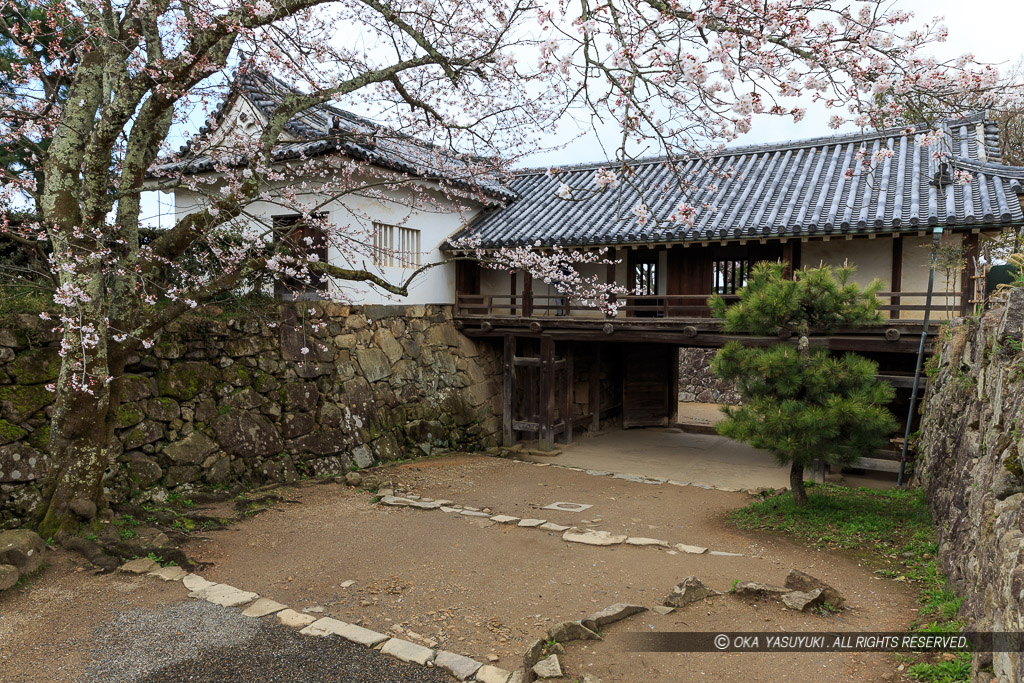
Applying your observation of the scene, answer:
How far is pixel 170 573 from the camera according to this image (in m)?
6.45

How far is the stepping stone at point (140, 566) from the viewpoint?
645cm

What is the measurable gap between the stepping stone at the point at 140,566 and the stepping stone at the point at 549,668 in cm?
447

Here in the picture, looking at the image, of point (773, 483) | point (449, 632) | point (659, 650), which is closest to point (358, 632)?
point (449, 632)

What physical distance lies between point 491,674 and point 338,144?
932cm

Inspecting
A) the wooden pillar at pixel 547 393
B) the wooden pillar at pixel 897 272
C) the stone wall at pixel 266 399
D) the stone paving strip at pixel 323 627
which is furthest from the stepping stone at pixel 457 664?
the wooden pillar at pixel 897 272

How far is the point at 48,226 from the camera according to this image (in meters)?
6.88

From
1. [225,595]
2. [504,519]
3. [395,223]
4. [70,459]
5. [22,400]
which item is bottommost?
[504,519]

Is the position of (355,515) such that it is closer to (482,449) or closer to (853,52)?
(482,449)

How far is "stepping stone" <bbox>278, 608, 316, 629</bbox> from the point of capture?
17.7 feet

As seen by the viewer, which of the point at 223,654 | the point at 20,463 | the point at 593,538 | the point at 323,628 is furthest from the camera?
the point at 593,538

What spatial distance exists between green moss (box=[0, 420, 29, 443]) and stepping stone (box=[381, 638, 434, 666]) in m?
5.63

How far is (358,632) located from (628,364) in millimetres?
13972

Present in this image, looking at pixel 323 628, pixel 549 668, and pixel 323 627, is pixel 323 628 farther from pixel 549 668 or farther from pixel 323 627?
pixel 549 668

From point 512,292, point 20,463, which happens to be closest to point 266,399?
point 20,463
